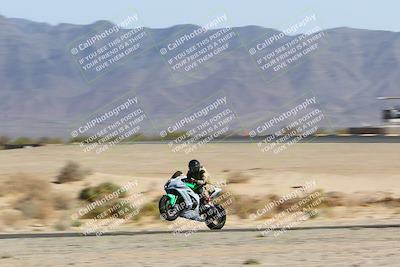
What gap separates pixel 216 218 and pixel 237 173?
44.0 ft

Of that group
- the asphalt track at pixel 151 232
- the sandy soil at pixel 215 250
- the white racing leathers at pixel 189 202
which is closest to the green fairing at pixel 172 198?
the white racing leathers at pixel 189 202

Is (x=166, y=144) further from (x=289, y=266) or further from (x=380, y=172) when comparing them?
(x=289, y=266)

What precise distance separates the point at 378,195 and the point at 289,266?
14179 mm

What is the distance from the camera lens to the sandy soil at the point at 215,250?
13219 millimetres

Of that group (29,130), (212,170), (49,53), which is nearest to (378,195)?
(212,170)

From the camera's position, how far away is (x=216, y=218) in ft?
58.0

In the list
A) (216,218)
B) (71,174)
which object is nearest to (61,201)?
(71,174)

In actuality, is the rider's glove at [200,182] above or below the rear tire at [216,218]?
above

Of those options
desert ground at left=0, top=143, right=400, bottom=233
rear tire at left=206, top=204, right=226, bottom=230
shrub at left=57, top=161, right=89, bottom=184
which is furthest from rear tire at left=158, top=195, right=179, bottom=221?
shrub at left=57, top=161, right=89, bottom=184

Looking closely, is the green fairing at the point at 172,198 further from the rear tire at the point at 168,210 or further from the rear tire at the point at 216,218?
the rear tire at the point at 216,218

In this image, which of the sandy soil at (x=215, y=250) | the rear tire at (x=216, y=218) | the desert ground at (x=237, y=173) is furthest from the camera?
the desert ground at (x=237, y=173)

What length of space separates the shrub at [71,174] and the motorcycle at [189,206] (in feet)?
39.3

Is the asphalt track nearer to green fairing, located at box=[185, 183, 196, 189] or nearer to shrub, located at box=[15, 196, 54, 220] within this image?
→ green fairing, located at box=[185, 183, 196, 189]

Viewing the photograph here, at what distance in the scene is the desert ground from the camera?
22.0 meters
